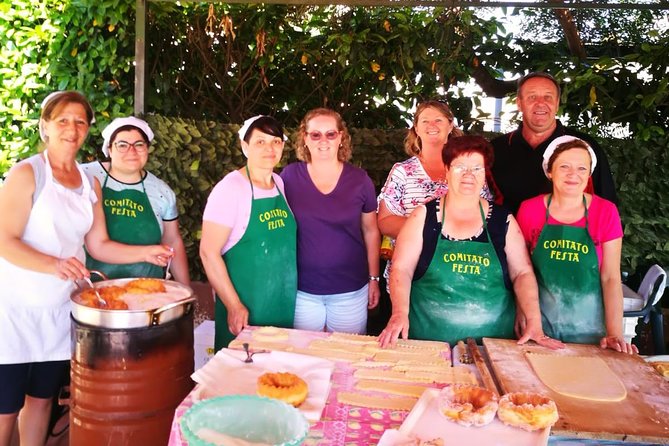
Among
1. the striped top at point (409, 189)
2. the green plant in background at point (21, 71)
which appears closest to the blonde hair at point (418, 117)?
the striped top at point (409, 189)

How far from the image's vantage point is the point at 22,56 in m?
5.03

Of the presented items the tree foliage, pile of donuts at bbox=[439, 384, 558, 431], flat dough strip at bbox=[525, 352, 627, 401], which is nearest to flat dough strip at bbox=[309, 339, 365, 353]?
pile of donuts at bbox=[439, 384, 558, 431]

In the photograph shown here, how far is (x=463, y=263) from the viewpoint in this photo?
2.65 metres

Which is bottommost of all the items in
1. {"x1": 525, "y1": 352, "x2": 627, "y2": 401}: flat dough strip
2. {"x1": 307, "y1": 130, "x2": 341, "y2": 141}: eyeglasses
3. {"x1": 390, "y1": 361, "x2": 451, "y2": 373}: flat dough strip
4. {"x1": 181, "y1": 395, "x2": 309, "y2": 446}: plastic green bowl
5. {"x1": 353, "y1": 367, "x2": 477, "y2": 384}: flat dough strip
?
{"x1": 353, "y1": 367, "x2": 477, "y2": 384}: flat dough strip

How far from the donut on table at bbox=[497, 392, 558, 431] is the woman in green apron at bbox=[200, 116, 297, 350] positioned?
62.3 inches

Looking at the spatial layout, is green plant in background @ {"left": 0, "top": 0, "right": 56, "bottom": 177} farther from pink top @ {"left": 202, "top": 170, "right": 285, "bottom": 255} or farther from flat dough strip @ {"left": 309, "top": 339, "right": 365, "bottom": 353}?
flat dough strip @ {"left": 309, "top": 339, "right": 365, "bottom": 353}

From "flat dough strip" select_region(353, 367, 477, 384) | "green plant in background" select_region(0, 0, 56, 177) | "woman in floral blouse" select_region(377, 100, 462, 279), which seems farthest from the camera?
"green plant in background" select_region(0, 0, 56, 177)

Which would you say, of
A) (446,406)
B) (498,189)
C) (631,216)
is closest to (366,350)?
(446,406)

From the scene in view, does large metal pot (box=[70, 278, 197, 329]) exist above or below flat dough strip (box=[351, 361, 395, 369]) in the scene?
above

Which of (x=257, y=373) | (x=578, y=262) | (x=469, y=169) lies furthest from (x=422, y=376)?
(x=578, y=262)

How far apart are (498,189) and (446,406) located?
6.55ft

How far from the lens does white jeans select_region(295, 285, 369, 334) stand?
323cm

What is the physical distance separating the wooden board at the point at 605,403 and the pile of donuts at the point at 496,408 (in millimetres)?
66

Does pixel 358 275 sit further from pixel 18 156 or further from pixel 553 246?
pixel 18 156
